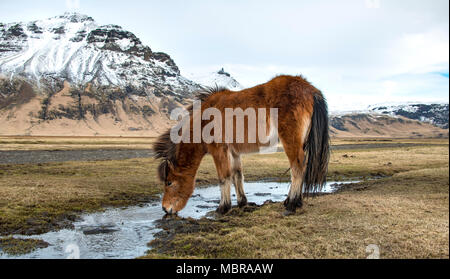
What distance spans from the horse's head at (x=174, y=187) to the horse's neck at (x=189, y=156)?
0.18 m

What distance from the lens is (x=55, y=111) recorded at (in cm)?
18812

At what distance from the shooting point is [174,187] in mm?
8836

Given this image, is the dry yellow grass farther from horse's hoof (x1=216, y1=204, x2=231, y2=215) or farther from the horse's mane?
horse's hoof (x1=216, y1=204, x2=231, y2=215)

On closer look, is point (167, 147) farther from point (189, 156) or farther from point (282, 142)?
point (282, 142)

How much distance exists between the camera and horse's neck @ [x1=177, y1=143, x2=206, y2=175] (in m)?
9.06

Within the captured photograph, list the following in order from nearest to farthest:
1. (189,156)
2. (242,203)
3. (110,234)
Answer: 1. (110,234)
2. (189,156)
3. (242,203)

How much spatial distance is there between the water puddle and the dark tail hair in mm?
4403

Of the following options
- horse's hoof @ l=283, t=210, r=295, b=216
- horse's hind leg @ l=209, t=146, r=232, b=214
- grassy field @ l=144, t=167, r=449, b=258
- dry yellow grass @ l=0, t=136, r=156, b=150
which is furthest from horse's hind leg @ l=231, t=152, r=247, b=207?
dry yellow grass @ l=0, t=136, r=156, b=150

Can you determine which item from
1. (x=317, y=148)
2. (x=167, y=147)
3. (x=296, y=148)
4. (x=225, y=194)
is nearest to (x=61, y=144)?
(x=167, y=147)

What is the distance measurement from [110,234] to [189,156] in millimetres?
3019

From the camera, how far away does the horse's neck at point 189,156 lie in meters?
9.06
